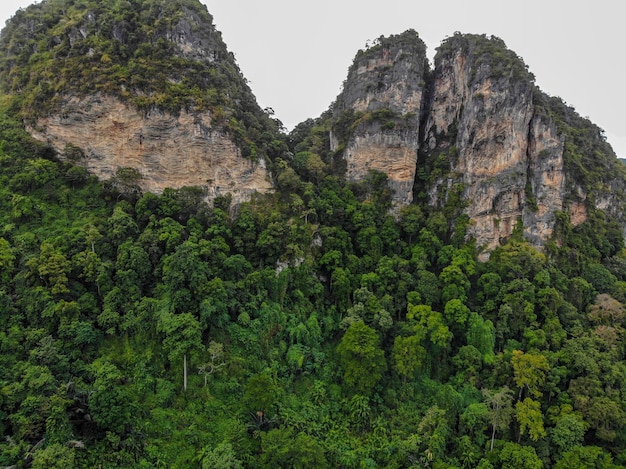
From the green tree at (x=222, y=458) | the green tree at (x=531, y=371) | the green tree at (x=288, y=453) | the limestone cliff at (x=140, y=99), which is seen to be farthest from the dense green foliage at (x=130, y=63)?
the green tree at (x=531, y=371)

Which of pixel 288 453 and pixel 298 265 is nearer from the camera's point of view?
pixel 288 453

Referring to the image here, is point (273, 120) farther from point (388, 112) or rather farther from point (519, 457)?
point (519, 457)

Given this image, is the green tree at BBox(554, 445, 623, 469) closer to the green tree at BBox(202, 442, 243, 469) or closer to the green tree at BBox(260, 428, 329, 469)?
the green tree at BBox(260, 428, 329, 469)

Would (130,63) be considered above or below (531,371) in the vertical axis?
above

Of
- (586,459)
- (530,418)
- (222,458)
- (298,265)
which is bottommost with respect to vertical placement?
(222,458)

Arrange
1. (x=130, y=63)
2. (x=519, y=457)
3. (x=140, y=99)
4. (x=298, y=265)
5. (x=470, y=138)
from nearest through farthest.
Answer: (x=519, y=457) → (x=298, y=265) → (x=140, y=99) → (x=130, y=63) → (x=470, y=138)

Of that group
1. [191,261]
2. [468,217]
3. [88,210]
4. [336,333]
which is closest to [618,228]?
[468,217]

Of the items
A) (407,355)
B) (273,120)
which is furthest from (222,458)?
(273,120)
